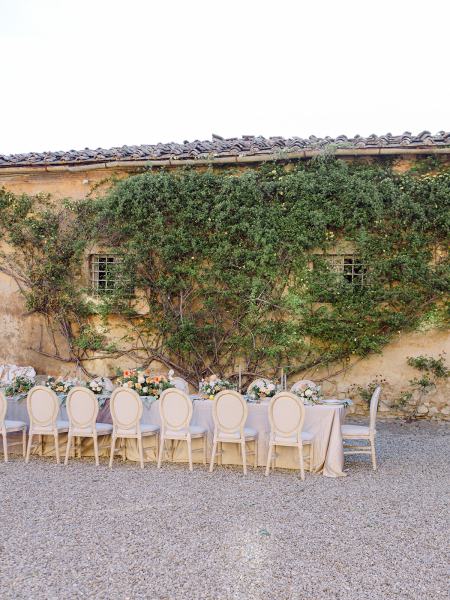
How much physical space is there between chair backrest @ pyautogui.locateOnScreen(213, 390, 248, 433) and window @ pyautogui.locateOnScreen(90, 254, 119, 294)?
5103 millimetres

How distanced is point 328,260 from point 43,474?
606 cm

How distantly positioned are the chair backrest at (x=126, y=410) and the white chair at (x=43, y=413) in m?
0.70

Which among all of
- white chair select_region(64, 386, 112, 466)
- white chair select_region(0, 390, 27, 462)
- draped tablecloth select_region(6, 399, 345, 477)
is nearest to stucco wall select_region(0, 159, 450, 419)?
draped tablecloth select_region(6, 399, 345, 477)

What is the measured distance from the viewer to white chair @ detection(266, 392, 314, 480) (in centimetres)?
688

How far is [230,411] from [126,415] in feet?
4.13

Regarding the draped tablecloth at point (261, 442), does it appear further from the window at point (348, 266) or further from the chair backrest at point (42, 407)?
the window at point (348, 266)

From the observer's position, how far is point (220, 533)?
16.1 ft

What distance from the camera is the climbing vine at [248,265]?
10523 mm

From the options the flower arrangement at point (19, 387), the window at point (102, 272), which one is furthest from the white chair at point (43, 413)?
the window at point (102, 272)

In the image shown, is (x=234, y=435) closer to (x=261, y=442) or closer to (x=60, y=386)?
(x=261, y=442)

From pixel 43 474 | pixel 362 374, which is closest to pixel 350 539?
pixel 43 474

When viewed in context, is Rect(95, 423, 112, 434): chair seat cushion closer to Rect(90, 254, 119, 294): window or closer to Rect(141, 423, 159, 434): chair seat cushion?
Rect(141, 423, 159, 434): chair seat cushion

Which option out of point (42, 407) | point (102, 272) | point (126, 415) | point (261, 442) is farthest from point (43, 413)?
point (102, 272)

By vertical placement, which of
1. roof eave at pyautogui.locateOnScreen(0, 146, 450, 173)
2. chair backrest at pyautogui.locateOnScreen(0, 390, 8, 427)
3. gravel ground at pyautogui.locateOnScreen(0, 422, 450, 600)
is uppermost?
roof eave at pyautogui.locateOnScreen(0, 146, 450, 173)
